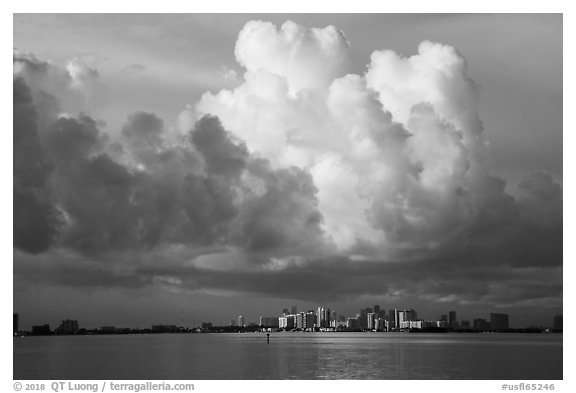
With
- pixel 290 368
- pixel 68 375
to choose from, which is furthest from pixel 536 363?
pixel 68 375
